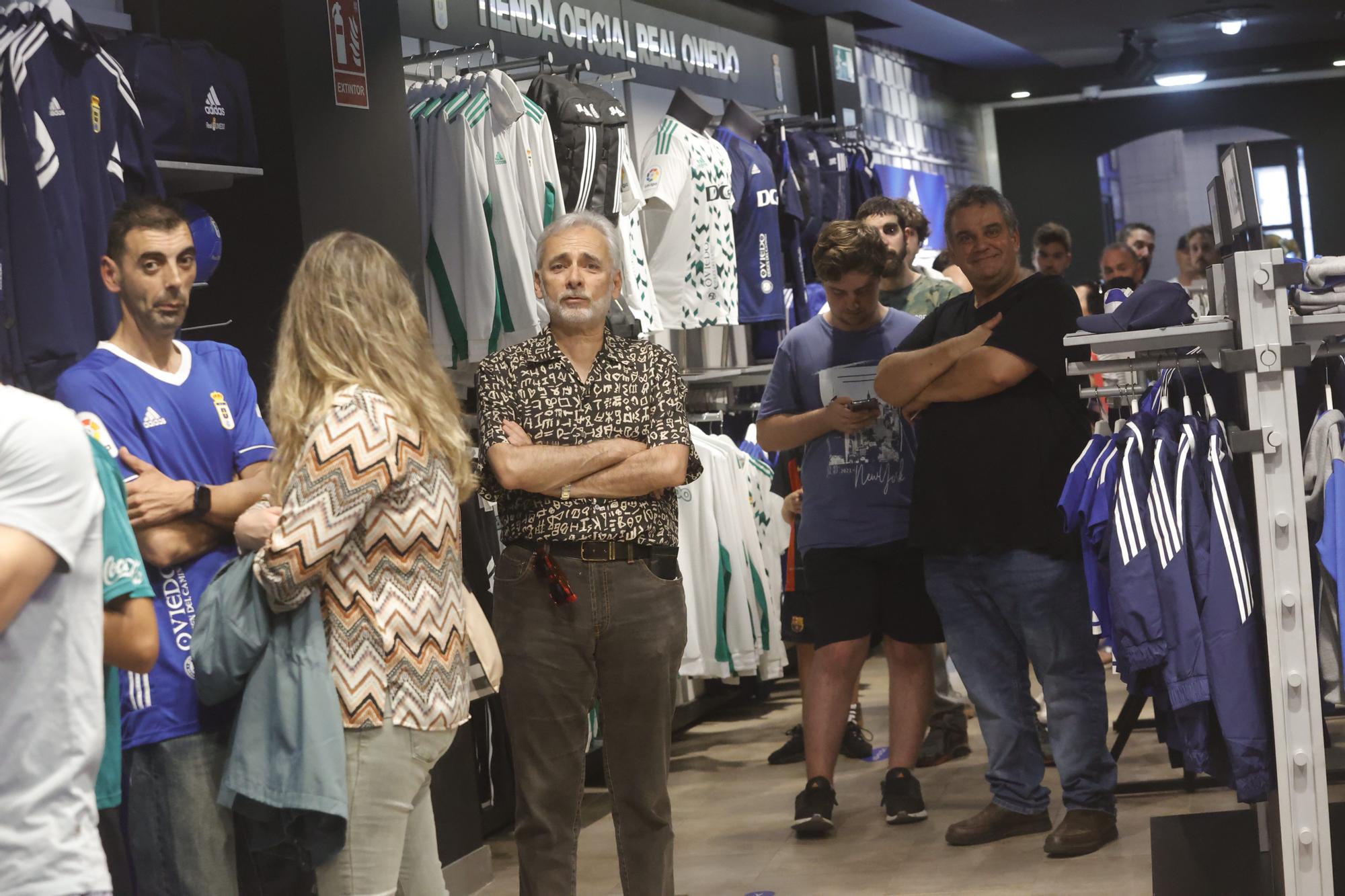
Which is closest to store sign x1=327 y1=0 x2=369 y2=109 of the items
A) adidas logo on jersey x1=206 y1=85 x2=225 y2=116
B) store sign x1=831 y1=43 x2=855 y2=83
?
adidas logo on jersey x1=206 y1=85 x2=225 y2=116

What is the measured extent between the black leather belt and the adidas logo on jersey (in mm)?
1384

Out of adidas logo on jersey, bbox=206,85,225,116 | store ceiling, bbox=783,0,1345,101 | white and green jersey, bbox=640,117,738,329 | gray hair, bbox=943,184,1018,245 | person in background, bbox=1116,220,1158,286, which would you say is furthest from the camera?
store ceiling, bbox=783,0,1345,101

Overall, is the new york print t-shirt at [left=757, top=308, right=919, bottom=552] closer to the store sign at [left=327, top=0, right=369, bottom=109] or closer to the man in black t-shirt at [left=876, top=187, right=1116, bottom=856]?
the man in black t-shirt at [left=876, top=187, right=1116, bottom=856]

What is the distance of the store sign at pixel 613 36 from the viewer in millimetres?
6223

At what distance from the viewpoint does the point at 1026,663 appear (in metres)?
4.32

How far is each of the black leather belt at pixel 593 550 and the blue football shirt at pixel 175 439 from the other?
24.5 inches

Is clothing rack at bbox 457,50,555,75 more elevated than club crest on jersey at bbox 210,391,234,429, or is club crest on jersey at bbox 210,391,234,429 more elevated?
clothing rack at bbox 457,50,555,75

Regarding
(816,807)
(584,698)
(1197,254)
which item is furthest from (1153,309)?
(1197,254)

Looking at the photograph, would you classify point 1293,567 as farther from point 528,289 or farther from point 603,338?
point 528,289

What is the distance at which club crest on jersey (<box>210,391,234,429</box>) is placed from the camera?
9.65ft

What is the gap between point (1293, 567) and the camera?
10.0 feet

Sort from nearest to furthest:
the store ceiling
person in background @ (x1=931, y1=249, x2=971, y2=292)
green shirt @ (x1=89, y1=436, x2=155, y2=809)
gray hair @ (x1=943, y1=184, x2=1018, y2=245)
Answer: green shirt @ (x1=89, y1=436, x2=155, y2=809), gray hair @ (x1=943, y1=184, x2=1018, y2=245), person in background @ (x1=931, y1=249, x2=971, y2=292), the store ceiling

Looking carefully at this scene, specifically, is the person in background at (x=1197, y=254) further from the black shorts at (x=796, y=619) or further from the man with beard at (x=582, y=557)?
the man with beard at (x=582, y=557)

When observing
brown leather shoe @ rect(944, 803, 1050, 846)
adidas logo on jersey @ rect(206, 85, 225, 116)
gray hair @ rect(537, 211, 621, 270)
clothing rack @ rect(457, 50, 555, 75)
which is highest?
clothing rack @ rect(457, 50, 555, 75)
